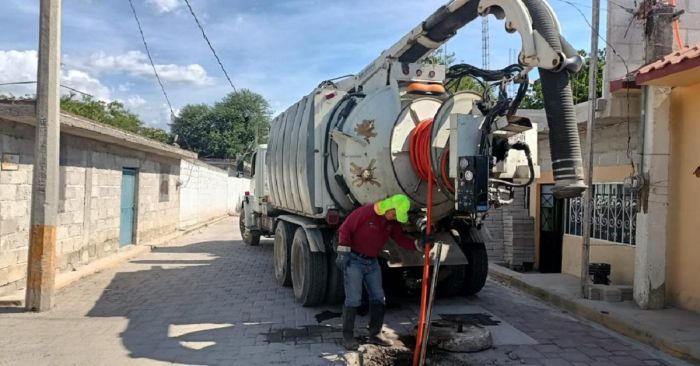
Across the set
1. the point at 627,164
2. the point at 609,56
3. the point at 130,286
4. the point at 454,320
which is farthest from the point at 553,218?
the point at 130,286

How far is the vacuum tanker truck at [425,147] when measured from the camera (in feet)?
15.3

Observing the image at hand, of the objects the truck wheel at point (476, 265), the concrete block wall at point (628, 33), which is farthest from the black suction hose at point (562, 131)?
the concrete block wall at point (628, 33)

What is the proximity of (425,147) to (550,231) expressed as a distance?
21.1 ft

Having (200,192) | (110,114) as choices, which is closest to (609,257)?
(200,192)

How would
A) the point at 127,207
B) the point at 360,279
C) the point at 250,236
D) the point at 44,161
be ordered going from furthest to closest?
the point at 250,236 < the point at 127,207 < the point at 44,161 < the point at 360,279

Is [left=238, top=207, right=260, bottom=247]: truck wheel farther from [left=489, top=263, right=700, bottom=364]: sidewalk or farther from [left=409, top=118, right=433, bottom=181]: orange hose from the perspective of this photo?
[left=409, top=118, right=433, bottom=181]: orange hose

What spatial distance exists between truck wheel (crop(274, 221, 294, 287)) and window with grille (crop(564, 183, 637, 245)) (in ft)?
16.7

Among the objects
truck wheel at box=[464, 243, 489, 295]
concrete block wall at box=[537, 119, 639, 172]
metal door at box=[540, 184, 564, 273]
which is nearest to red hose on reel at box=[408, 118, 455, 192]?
truck wheel at box=[464, 243, 489, 295]

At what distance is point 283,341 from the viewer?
580 centimetres

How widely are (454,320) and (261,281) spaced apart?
4120 millimetres

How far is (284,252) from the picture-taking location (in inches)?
341

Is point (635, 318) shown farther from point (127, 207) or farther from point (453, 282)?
point (127, 207)

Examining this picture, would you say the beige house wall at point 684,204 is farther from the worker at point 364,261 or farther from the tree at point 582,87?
the tree at point 582,87

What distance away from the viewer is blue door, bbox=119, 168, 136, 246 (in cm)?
1303
